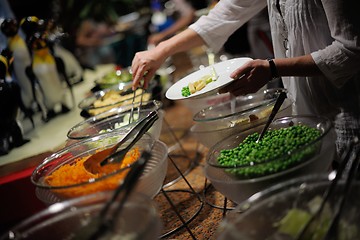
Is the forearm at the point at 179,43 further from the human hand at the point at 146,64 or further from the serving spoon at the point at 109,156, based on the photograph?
the serving spoon at the point at 109,156

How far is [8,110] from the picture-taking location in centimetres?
194

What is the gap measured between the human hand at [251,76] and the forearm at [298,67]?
1.5 inches

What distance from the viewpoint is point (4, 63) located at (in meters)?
1.92

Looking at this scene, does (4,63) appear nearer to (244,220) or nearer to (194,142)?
(194,142)

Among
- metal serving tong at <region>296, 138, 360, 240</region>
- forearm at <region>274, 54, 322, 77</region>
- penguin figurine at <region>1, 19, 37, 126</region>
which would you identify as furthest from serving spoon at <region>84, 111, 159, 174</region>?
penguin figurine at <region>1, 19, 37, 126</region>

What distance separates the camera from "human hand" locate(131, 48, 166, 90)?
1.72 meters

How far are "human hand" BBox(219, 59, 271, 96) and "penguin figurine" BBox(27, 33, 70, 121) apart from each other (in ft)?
4.63

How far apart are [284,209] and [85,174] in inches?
24.0

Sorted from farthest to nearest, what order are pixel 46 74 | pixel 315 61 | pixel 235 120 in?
pixel 46 74
pixel 235 120
pixel 315 61

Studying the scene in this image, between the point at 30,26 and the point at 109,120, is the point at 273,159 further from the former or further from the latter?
the point at 30,26

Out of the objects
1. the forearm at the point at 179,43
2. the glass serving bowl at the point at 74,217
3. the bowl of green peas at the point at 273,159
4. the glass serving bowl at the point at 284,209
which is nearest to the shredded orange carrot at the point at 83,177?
the glass serving bowl at the point at 74,217

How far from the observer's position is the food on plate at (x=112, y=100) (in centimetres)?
198

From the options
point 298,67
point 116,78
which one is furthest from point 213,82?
point 116,78

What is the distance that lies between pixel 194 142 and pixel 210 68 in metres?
1.18
